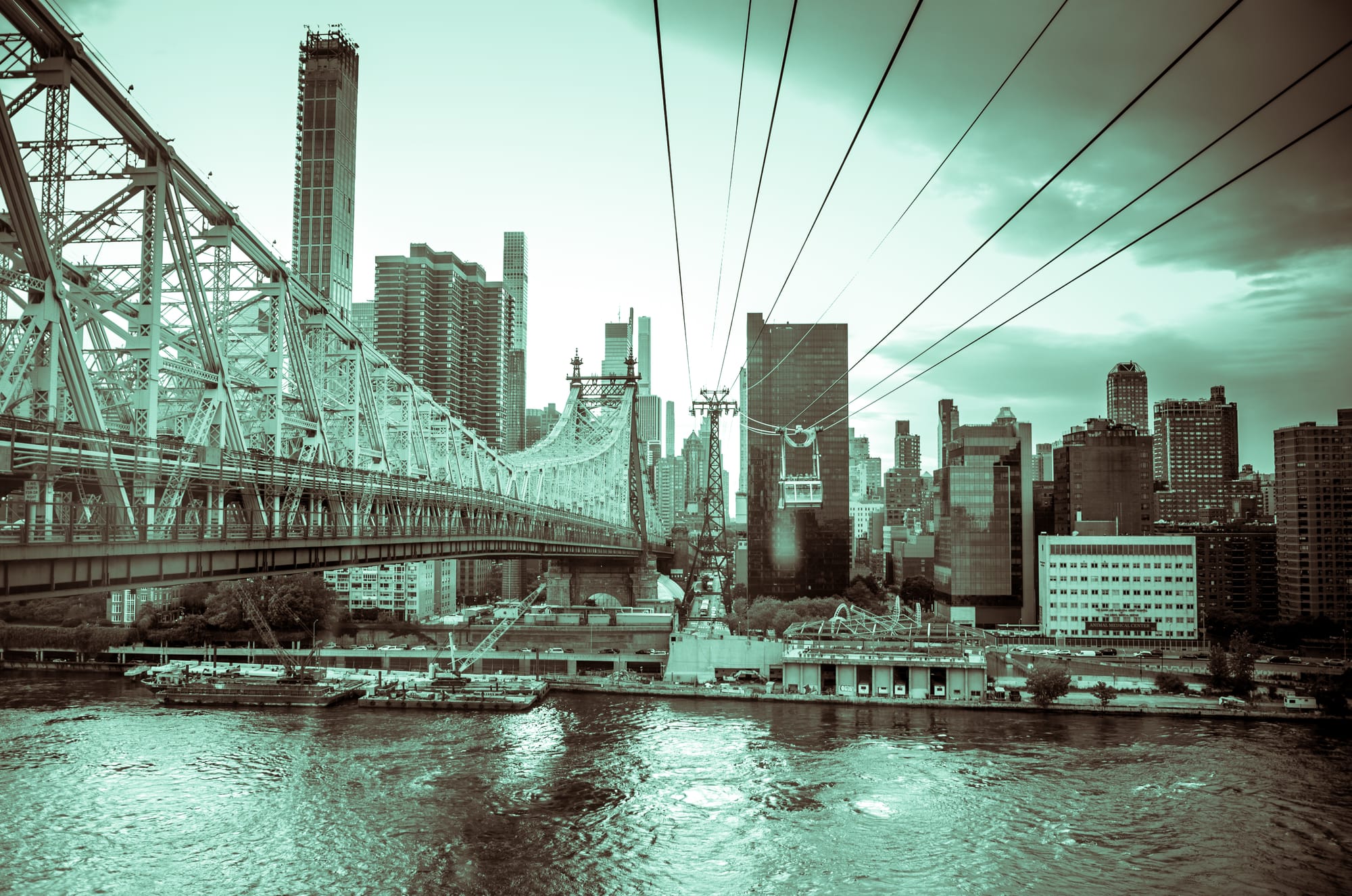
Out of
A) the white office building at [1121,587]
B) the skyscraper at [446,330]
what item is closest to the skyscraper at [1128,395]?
the white office building at [1121,587]

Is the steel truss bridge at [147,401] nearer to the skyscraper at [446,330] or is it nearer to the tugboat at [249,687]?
the tugboat at [249,687]

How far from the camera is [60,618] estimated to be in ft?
128

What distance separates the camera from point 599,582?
50656mm

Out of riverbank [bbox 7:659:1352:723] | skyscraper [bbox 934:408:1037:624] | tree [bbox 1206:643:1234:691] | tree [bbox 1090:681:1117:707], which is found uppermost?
skyscraper [bbox 934:408:1037:624]

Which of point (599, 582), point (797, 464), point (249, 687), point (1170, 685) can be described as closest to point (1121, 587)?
point (1170, 685)

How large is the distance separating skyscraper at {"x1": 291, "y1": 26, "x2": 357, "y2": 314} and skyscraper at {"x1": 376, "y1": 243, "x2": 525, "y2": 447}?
381cm

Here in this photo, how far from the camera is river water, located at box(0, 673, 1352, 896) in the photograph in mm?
14328

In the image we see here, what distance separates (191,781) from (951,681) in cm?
2209

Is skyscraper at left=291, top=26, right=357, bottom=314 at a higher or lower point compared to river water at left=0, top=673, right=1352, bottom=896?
higher

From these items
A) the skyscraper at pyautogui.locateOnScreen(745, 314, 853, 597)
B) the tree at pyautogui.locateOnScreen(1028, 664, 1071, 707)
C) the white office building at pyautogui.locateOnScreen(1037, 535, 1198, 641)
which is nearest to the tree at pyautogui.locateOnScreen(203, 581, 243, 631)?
the skyscraper at pyautogui.locateOnScreen(745, 314, 853, 597)

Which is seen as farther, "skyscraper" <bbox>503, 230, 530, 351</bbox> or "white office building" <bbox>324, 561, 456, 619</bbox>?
"skyscraper" <bbox>503, 230, 530, 351</bbox>

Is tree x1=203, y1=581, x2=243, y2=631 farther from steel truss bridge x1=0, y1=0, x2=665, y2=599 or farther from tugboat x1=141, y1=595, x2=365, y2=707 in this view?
steel truss bridge x1=0, y1=0, x2=665, y2=599

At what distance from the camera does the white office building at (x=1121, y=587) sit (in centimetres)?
3847

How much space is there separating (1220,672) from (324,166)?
231 ft
